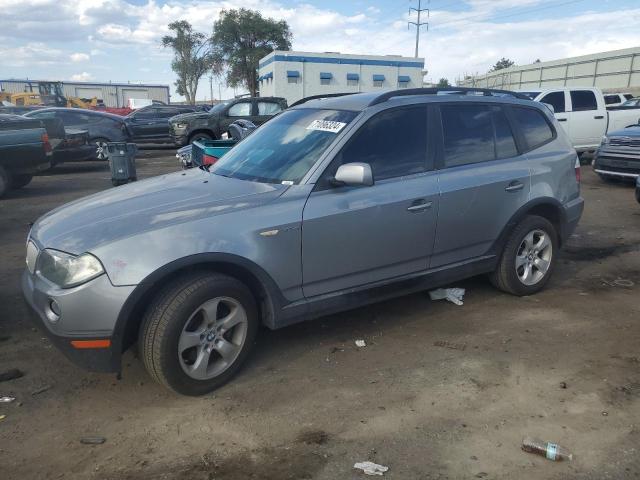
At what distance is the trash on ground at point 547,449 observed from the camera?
2.69 metres

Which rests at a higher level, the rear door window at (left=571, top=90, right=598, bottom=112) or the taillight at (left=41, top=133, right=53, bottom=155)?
the rear door window at (left=571, top=90, right=598, bottom=112)

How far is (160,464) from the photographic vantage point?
2.68m

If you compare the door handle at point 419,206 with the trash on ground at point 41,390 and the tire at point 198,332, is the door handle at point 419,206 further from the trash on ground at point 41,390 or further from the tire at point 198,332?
the trash on ground at point 41,390

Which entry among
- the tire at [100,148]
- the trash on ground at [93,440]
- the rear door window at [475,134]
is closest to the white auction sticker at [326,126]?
the rear door window at [475,134]

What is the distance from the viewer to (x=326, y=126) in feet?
12.8

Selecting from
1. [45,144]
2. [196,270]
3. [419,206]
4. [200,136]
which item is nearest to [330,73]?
[200,136]

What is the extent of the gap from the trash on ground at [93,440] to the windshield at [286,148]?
1920 mm

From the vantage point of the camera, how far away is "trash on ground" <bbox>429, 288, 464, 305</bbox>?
189 inches

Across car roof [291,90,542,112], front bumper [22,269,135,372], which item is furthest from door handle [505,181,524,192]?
front bumper [22,269,135,372]

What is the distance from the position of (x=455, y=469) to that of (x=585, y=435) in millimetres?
831

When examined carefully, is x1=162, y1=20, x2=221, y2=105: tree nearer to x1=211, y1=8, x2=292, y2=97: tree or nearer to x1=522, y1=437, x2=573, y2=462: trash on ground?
x1=211, y1=8, x2=292, y2=97: tree

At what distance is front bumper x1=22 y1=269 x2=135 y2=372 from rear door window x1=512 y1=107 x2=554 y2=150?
3676 mm

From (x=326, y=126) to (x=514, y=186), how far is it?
1.79 metres

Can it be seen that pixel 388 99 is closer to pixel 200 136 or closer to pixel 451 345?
pixel 451 345
